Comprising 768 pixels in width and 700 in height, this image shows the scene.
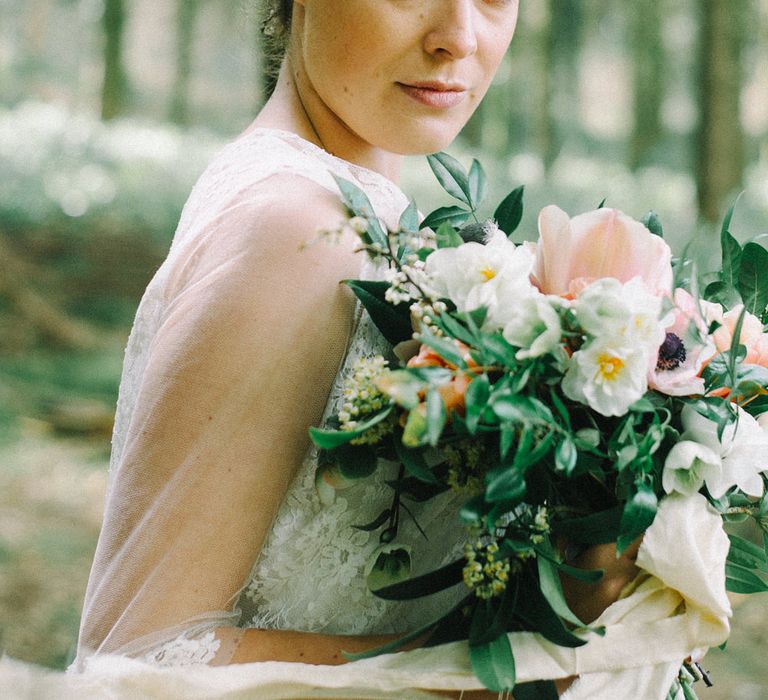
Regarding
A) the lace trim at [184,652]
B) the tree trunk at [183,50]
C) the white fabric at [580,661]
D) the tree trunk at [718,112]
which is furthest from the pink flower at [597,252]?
the tree trunk at [183,50]

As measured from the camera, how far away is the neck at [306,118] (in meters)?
1.77

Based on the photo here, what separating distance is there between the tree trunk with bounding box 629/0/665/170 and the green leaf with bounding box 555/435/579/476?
1904cm

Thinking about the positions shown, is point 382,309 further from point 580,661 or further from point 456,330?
point 580,661

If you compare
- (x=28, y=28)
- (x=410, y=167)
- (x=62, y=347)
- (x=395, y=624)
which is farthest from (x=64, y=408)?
(x=28, y=28)

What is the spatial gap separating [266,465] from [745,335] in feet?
2.44

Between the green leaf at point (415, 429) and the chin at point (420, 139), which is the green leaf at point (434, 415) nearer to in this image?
the green leaf at point (415, 429)

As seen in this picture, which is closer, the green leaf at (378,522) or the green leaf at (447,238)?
the green leaf at (447,238)

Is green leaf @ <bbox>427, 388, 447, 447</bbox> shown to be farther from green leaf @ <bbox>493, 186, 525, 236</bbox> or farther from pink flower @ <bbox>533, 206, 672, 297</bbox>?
green leaf @ <bbox>493, 186, 525, 236</bbox>

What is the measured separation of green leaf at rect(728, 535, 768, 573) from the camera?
151 cm

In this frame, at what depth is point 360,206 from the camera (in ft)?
4.83

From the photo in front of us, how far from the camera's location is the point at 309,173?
1.53 metres

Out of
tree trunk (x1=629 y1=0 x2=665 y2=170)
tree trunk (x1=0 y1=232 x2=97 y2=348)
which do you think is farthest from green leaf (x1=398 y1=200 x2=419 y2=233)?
tree trunk (x1=629 y1=0 x2=665 y2=170)

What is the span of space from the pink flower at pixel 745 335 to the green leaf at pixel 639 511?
29 cm

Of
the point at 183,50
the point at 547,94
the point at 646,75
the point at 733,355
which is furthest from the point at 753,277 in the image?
the point at 646,75
